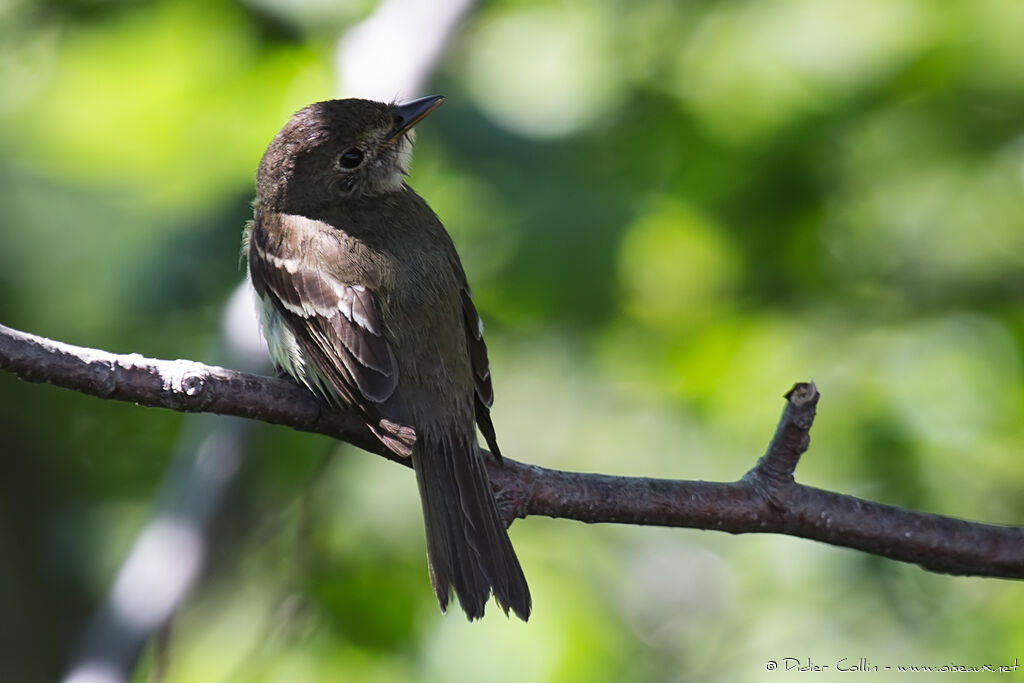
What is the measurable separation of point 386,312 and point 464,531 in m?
0.81

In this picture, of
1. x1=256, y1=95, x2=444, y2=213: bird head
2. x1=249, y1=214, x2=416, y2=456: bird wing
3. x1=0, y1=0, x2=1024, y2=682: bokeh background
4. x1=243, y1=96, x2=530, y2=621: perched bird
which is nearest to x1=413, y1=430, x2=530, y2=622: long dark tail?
x1=243, y1=96, x2=530, y2=621: perched bird

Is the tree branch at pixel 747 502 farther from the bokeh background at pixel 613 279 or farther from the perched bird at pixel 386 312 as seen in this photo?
the bokeh background at pixel 613 279

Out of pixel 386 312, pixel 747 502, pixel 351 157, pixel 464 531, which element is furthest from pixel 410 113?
pixel 747 502

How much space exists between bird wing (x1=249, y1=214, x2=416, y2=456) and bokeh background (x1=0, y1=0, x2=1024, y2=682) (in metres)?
0.60

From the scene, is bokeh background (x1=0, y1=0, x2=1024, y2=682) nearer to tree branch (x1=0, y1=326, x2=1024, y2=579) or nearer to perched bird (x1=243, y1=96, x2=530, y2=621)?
perched bird (x1=243, y1=96, x2=530, y2=621)

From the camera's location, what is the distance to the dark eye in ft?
13.7

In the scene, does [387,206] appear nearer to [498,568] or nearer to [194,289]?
[194,289]

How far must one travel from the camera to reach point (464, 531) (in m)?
3.26

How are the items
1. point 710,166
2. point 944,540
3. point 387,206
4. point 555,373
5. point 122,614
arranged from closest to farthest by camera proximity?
point 944,540
point 122,614
point 387,206
point 710,166
point 555,373

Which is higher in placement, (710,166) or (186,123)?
(710,166)

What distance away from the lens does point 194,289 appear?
431cm

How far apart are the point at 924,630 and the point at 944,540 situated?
1.11 metres

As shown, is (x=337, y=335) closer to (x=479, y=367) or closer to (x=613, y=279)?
(x=479, y=367)

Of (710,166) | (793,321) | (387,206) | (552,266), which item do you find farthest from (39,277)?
(793,321)
